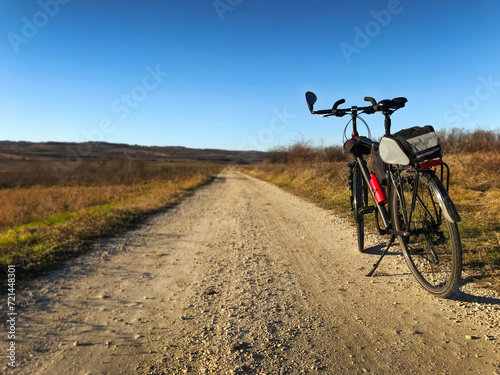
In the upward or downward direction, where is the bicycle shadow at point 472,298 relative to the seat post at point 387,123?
downward

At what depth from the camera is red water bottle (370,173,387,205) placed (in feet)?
10.9

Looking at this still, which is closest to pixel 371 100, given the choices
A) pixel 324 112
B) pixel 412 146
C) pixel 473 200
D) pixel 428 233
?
pixel 324 112

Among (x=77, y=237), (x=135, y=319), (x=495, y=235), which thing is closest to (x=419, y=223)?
(x=495, y=235)

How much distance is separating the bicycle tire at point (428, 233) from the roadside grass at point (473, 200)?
15.3 inches

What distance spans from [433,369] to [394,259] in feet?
7.08

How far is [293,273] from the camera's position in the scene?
12.0 feet

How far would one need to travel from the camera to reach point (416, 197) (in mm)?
2787

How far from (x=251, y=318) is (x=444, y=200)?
189 centimetres

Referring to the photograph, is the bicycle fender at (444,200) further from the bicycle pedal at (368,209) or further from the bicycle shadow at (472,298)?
the bicycle pedal at (368,209)

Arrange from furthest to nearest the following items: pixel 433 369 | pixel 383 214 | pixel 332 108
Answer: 1. pixel 332 108
2. pixel 383 214
3. pixel 433 369

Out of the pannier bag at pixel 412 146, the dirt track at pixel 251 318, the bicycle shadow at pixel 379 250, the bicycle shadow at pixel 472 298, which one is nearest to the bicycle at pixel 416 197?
the pannier bag at pixel 412 146

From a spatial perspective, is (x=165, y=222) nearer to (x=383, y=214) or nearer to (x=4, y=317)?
(x=4, y=317)

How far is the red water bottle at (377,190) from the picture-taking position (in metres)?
3.33

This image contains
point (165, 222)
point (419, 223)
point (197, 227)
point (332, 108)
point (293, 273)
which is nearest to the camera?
point (419, 223)
